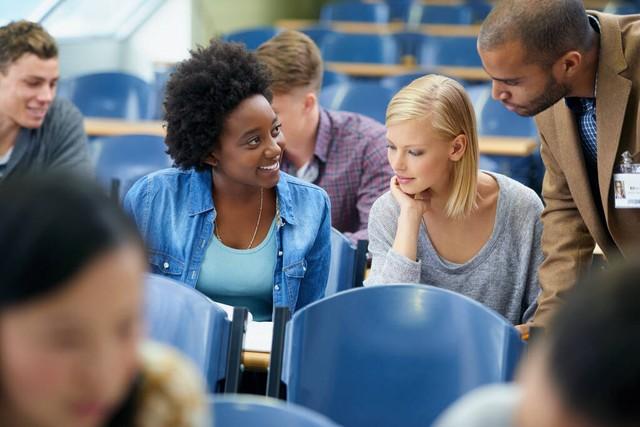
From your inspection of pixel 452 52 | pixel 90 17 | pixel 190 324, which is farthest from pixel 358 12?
pixel 190 324

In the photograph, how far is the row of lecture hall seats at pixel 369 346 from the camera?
1941 millimetres

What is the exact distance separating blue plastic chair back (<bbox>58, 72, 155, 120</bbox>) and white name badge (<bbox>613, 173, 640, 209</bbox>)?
3710mm

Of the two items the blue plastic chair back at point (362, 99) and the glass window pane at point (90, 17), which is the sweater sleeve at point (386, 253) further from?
the glass window pane at point (90, 17)

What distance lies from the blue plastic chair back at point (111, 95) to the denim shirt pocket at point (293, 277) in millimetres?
3275

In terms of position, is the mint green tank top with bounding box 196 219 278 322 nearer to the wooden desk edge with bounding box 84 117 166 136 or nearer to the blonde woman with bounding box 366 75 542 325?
the blonde woman with bounding box 366 75 542 325

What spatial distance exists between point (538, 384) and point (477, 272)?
5.33 ft

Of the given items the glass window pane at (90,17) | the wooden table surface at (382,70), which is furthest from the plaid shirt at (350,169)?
the glass window pane at (90,17)

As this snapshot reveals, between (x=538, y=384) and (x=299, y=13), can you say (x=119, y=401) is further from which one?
(x=299, y=13)

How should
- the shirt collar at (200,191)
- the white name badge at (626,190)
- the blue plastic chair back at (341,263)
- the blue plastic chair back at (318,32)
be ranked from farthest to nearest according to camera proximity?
the blue plastic chair back at (318,32) < the blue plastic chair back at (341,263) < the shirt collar at (200,191) < the white name badge at (626,190)

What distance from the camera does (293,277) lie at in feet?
8.32

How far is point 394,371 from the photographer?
6.46 feet

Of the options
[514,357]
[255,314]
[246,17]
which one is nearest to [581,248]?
[514,357]

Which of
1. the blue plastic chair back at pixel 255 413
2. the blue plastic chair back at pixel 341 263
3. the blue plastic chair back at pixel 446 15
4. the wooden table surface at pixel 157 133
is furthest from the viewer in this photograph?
the blue plastic chair back at pixel 446 15

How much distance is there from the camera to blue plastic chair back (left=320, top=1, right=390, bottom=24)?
903 cm
